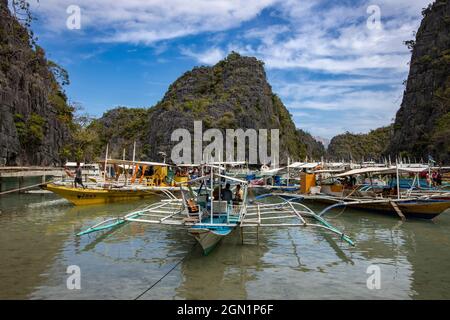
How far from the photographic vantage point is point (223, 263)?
11.2 meters

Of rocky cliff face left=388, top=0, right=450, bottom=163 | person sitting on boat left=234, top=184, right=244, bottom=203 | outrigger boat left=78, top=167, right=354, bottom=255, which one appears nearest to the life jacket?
outrigger boat left=78, top=167, right=354, bottom=255

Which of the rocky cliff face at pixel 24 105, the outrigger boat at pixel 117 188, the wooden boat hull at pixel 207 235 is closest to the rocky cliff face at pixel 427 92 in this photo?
the outrigger boat at pixel 117 188

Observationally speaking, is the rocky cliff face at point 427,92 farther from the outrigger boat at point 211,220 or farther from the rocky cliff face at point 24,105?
the rocky cliff face at point 24,105

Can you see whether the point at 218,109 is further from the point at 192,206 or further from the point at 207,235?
the point at 207,235

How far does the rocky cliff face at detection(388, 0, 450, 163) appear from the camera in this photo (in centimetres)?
5797

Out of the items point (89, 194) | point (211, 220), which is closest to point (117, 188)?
point (89, 194)

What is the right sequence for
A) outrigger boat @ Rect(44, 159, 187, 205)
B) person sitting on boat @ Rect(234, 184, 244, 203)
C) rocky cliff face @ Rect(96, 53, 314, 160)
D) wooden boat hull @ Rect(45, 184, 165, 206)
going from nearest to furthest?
person sitting on boat @ Rect(234, 184, 244, 203), wooden boat hull @ Rect(45, 184, 165, 206), outrigger boat @ Rect(44, 159, 187, 205), rocky cliff face @ Rect(96, 53, 314, 160)

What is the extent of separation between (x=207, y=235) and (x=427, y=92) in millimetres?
66440

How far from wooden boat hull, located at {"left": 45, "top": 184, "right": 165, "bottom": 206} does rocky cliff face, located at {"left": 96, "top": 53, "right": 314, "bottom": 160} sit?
5625cm

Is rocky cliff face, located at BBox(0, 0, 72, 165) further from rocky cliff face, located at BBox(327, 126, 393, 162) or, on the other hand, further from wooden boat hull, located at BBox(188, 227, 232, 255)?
rocky cliff face, located at BBox(327, 126, 393, 162)

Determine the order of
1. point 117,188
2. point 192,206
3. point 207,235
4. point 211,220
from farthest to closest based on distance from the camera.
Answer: point 117,188 → point 192,206 → point 211,220 → point 207,235

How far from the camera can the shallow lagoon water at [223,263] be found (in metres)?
8.84
